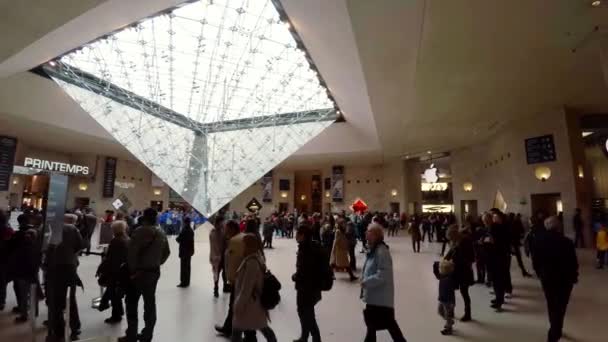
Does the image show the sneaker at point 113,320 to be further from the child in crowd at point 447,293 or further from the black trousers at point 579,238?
the black trousers at point 579,238

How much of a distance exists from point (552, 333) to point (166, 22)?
11.7m

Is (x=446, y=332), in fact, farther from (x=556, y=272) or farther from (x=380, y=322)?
(x=380, y=322)

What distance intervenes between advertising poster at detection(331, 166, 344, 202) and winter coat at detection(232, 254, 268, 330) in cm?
2399

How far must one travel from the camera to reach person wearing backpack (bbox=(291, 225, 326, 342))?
2.88 meters

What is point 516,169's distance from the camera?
13445 mm

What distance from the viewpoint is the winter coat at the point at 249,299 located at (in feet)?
7.78

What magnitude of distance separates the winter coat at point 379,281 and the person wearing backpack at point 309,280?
430 mm

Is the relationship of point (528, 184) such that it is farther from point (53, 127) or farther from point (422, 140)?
point (53, 127)

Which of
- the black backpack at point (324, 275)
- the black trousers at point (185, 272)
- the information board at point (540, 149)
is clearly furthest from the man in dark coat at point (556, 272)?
the information board at point (540, 149)

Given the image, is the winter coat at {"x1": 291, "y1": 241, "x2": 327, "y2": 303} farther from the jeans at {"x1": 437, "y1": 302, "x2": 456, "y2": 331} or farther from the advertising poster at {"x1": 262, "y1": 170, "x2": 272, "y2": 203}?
the advertising poster at {"x1": 262, "y1": 170, "x2": 272, "y2": 203}

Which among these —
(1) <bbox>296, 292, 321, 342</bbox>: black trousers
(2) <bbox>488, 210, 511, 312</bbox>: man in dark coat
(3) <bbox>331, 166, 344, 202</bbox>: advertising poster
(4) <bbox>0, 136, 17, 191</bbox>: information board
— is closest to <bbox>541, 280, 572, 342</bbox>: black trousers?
(2) <bbox>488, 210, 511, 312</bbox>: man in dark coat

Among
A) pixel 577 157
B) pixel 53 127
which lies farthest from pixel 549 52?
pixel 53 127

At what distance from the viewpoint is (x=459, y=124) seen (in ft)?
46.0

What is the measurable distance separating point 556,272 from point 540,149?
450 inches
